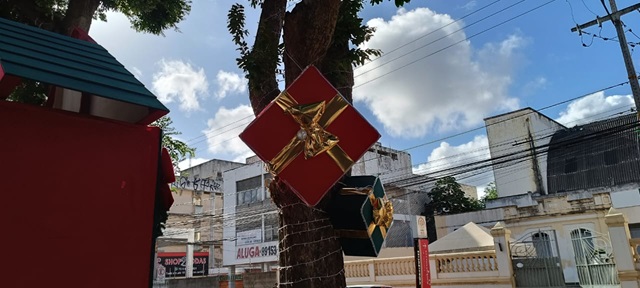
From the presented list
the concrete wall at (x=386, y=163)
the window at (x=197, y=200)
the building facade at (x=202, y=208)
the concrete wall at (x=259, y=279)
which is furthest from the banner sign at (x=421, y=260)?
the window at (x=197, y=200)

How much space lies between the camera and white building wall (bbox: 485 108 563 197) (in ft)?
71.5

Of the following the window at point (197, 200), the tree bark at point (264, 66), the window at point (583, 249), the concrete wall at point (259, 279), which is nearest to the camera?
the tree bark at point (264, 66)

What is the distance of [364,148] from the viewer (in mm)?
1982

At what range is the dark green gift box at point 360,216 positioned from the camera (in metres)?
2.19

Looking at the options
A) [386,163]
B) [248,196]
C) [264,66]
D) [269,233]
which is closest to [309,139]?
[264,66]

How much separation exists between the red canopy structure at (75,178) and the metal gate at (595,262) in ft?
35.5

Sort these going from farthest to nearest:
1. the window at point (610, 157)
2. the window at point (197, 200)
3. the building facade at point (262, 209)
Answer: the window at point (197, 200), the building facade at point (262, 209), the window at point (610, 157)

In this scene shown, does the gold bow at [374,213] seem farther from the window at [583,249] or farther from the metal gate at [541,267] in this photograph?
the window at [583,249]

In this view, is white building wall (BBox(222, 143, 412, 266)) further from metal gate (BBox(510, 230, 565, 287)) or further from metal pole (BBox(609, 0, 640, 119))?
metal pole (BBox(609, 0, 640, 119))

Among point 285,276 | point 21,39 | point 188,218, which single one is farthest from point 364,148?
point 188,218

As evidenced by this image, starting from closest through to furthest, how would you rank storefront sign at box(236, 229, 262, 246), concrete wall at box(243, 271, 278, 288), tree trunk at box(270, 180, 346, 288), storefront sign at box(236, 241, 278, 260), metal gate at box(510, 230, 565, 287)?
tree trunk at box(270, 180, 346, 288) < metal gate at box(510, 230, 565, 287) < concrete wall at box(243, 271, 278, 288) < storefront sign at box(236, 241, 278, 260) < storefront sign at box(236, 229, 262, 246)

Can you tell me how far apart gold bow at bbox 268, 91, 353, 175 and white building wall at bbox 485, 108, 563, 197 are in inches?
847

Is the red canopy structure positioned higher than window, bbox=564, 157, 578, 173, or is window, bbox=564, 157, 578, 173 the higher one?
window, bbox=564, 157, 578, 173

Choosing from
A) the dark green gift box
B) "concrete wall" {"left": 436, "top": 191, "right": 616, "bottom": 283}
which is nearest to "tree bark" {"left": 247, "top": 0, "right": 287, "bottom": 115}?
the dark green gift box
